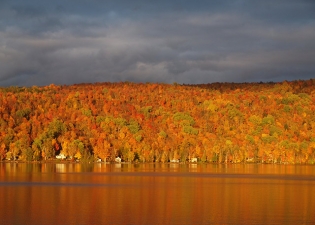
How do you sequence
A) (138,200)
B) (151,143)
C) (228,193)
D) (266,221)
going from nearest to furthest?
1. (266,221)
2. (138,200)
3. (228,193)
4. (151,143)

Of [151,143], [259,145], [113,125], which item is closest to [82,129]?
[113,125]

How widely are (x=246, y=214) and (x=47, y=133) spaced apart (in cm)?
12879

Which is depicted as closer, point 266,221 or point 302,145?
point 266,221

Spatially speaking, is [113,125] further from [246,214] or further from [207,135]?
[246,214]

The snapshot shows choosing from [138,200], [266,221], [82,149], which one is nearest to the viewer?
[266,221]

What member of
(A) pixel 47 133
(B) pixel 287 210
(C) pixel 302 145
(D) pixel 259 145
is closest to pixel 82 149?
(A) pixel 47 133

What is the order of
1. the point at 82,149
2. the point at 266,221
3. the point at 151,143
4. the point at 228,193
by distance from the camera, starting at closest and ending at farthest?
the point at 266,221
the point at 228,193
the point at 82,149
the point at 151,143

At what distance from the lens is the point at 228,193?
70500 mm

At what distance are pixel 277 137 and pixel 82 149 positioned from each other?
67617mm

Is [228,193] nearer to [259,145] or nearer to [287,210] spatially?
[287,210]

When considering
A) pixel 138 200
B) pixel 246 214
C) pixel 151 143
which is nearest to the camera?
pixel 246 214

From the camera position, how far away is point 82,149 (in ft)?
565

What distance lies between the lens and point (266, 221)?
48531 mm

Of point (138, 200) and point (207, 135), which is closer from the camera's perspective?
point (138, 200)
